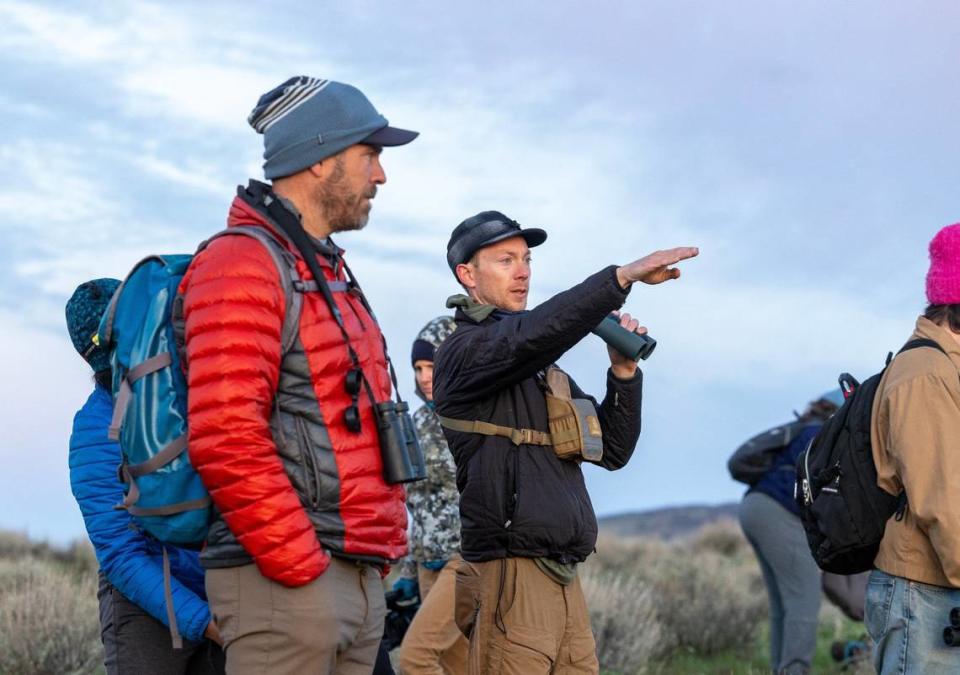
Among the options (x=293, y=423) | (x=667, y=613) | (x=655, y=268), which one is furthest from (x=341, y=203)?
(x=667, y=613)

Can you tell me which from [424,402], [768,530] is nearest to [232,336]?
[424,402]

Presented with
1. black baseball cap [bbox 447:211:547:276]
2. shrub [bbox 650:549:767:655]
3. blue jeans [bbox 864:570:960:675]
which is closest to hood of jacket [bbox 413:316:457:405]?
black baseball cap [bbox 447:211:547:276]

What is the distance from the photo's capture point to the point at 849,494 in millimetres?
4844

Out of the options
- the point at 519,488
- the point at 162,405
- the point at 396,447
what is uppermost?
the point at 162,405

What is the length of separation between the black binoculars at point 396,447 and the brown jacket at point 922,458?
5.60ft

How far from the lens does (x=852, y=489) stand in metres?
4.84

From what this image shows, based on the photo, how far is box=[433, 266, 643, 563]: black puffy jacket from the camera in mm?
4727

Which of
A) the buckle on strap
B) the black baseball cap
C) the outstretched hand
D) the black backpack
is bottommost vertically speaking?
the black backpack

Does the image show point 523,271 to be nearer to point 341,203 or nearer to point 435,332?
point 341,203

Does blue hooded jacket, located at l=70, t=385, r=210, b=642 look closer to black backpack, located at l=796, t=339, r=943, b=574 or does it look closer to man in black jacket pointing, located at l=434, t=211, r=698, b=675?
man in black jacket pointing, located at l=434, t=211, r=698, b=675

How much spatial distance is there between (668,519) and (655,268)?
228 feet

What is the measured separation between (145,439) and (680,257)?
1.72 metres

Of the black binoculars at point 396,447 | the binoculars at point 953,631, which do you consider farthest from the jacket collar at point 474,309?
the binoculars at point 953,631

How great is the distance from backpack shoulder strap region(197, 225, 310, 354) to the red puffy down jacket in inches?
0.9
